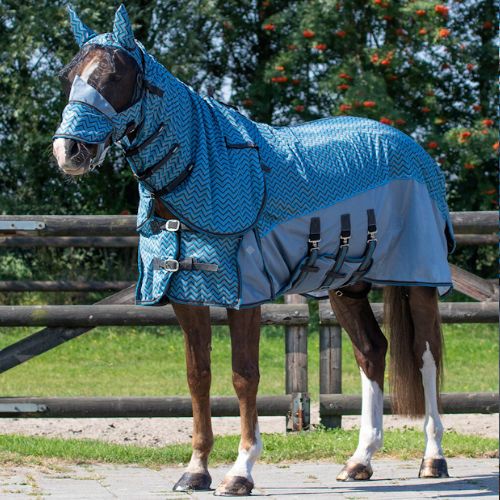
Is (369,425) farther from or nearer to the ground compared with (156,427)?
farther from the ground

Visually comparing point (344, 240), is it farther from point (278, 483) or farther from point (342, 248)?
point (278, 483)

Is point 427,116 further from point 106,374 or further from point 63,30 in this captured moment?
point 106,374

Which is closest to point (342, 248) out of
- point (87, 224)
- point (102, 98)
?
point (102, 98)

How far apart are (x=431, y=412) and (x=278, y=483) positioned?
0.85m

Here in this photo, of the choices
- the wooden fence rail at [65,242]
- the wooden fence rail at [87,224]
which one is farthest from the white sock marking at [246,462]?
the wooden fence rail at [65,242]

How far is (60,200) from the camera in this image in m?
14.7

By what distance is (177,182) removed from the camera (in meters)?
4.62

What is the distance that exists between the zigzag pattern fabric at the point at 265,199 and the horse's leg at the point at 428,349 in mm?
120

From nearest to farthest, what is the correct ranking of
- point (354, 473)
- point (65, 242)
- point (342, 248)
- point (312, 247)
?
point (312, 247)
point (342, 248)
point (354, 473)
point (65, 242)

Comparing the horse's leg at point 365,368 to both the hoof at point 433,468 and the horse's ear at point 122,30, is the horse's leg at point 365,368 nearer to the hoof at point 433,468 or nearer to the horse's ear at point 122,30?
the hoof at point 433,468

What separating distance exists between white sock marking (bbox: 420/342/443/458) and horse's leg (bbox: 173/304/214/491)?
1130mm

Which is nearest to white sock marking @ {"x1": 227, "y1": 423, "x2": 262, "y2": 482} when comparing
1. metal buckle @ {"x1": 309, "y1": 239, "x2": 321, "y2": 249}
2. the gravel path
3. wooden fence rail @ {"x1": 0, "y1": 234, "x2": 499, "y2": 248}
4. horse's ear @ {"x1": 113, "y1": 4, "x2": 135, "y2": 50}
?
metal buckle @ {"x1": 309, "y1": 239, "x2": 321, "y2": 249}

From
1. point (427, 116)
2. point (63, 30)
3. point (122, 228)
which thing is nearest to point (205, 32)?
point (63, 30)

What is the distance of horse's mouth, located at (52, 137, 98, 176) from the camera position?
4223 mm
